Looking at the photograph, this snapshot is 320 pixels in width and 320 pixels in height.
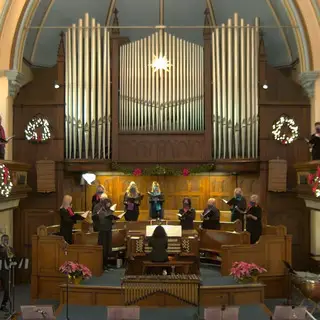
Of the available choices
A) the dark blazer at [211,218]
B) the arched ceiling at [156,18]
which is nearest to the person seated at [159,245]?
the dark blazer at [211,218]

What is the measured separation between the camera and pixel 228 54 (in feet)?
54.5

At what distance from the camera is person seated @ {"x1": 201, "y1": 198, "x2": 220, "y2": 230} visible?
49.6 feet

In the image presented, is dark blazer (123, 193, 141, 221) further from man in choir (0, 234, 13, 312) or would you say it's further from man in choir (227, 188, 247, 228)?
man in choir (0, 234, 13, 312)

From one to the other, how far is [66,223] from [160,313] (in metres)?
3.73

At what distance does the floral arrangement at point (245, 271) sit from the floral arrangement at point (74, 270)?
3.18 m

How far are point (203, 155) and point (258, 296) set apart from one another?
5.21m

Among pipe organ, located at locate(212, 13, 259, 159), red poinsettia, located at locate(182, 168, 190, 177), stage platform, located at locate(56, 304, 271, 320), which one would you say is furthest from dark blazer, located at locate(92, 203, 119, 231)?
pipe organ, located at locate(212, 13, 259, 159)

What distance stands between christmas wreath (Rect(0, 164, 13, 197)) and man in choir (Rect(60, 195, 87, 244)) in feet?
4.92

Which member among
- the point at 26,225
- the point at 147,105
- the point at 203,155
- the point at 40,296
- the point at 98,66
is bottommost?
the point at 40,296

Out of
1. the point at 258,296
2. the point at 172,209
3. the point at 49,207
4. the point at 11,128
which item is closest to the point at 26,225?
the point at 49,207

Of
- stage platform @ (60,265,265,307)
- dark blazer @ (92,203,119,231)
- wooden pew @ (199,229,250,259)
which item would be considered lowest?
stage platform @ (60,265,265,307)

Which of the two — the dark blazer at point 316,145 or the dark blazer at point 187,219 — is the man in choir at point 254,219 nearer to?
the dark blazer at point 187,219

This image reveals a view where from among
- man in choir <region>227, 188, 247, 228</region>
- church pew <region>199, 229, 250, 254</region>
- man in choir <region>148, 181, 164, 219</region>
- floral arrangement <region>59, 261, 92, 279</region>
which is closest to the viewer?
floral arrangement <region>59, 261, 92, 279</region>

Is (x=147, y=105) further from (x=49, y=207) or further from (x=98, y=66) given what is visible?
(x=49, y=207)
